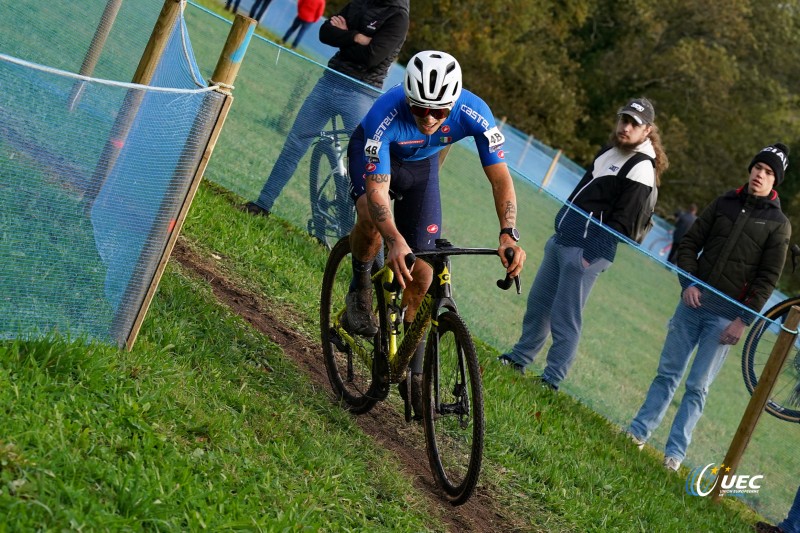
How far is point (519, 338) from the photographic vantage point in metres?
9.45

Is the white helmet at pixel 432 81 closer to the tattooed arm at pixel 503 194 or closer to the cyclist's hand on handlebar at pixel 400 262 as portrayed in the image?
the tattooed arm at pixel 503 194

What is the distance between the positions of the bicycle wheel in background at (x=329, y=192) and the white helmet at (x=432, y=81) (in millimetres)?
3941

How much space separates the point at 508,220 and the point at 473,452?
1.32 m

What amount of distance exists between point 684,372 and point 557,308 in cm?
116

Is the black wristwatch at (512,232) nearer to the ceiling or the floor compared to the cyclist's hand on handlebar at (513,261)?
nearer to the ceiling

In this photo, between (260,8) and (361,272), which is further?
(260,8)

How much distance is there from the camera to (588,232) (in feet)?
28.5

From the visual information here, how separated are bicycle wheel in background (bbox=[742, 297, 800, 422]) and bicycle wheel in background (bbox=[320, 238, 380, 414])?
3.35m

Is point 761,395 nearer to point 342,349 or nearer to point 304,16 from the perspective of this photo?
point 342,349

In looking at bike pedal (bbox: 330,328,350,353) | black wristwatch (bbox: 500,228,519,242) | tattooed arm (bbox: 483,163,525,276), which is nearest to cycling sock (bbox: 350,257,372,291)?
bike pedal (bbox: 330,328,350,353)

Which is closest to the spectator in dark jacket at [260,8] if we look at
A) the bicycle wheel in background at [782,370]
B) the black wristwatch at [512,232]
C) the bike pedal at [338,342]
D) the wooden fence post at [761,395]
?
the bicycle wheel in background at [782,370]

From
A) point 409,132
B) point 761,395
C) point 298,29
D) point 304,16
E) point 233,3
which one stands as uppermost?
point 304,16

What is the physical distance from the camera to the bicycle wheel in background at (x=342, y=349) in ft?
21.1

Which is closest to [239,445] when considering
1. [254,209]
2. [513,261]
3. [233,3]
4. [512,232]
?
[513,261]
